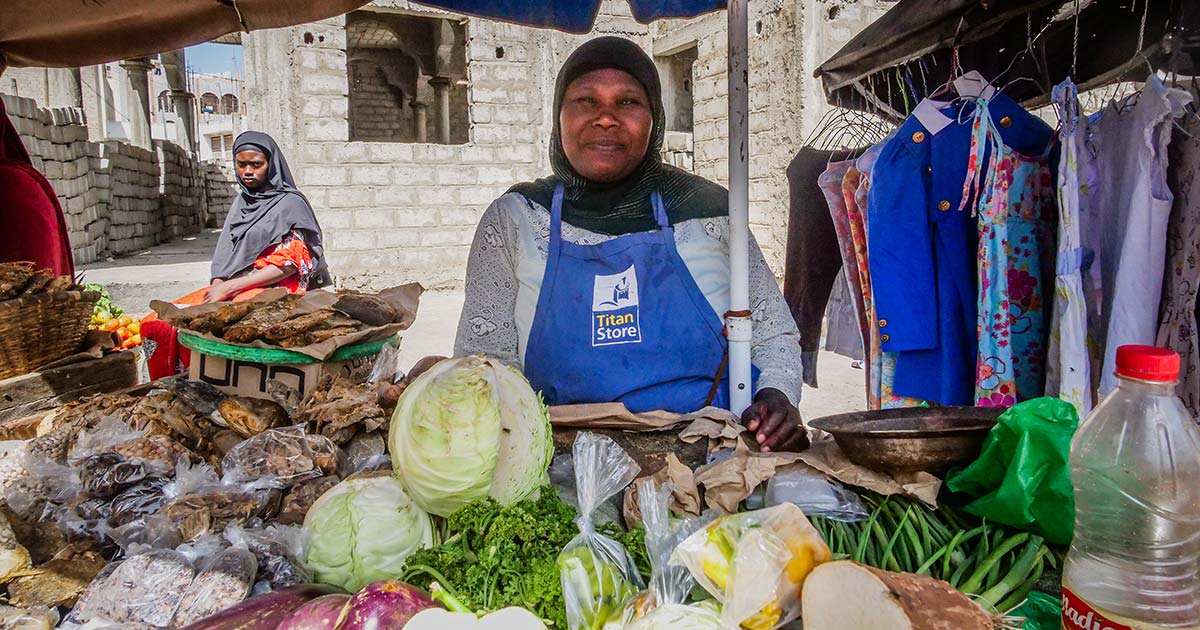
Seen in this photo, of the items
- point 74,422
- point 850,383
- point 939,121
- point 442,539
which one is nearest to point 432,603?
point 442,539

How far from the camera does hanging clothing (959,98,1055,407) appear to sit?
8.23 ft

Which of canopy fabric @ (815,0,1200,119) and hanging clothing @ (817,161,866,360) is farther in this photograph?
hanging clothing @ (817,161,866,360)

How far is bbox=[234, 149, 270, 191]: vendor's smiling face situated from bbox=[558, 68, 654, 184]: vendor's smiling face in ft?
11.1

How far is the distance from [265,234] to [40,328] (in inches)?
76.2

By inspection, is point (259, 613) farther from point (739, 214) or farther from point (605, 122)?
point (605, 122)

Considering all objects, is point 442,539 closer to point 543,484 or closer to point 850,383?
point 543,484

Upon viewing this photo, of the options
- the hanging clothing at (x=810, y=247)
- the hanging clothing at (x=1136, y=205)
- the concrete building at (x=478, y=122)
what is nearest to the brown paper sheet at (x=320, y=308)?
the hanging clothing at (x=810, y=247)

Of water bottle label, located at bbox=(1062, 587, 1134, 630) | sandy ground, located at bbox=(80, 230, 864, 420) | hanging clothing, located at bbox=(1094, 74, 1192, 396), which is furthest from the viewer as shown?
sandy ground, located at bbox=(80, 230, 864, 420)

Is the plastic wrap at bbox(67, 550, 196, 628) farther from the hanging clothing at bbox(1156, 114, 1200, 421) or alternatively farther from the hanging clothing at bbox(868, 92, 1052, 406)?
the hanging clothing at bbox(1156, 114, 1200, 421)

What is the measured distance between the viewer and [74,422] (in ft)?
7.12

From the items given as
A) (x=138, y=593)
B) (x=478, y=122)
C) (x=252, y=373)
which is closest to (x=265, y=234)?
(x=252, y=373)

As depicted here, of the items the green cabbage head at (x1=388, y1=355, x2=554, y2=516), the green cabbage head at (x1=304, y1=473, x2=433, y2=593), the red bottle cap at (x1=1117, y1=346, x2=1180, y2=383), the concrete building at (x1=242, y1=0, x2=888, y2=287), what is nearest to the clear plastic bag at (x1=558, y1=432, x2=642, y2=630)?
the green cabbage head at (x1=388, y1=355, x2=554, y2=516)

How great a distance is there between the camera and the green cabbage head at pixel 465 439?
1.40m

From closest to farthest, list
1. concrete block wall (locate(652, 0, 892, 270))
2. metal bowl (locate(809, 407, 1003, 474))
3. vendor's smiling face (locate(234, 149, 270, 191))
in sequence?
metal bowl (locate(809, 407, 1003, 474)), vendor's smiling face (locate(234, 149, 270, 191)), concrete block wall (locate(652, 0, 892, 270))
